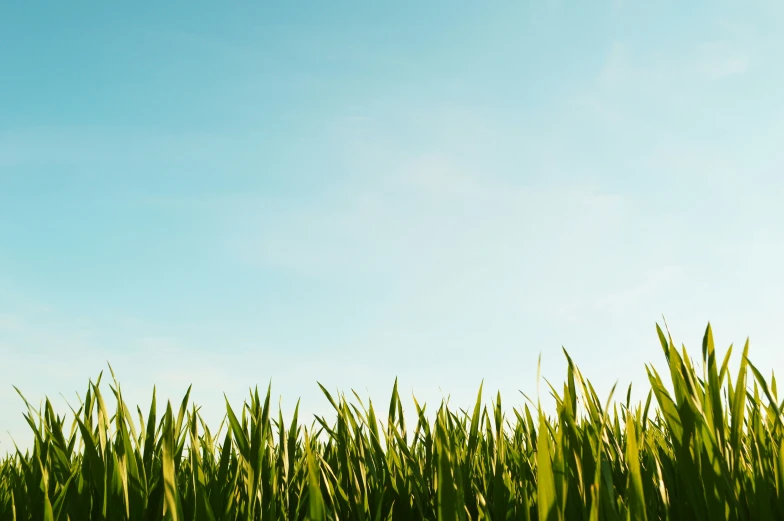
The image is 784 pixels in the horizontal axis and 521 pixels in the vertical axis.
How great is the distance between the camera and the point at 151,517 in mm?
1372

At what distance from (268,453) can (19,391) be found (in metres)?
0.62

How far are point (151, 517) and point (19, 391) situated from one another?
1.55 feet

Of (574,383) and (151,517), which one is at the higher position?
(574,383)

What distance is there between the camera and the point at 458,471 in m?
1.01

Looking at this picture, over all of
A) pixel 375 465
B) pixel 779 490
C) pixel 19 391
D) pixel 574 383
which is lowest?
pixel 779 490

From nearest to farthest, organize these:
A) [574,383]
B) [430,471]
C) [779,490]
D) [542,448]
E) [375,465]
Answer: [542,448], [779,490], [574,383], [430,471], [375,465]

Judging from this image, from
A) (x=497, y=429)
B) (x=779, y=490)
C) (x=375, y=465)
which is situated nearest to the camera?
(x=779, y=490)

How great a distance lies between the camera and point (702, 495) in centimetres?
109

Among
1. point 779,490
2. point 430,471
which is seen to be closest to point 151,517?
point 430,471

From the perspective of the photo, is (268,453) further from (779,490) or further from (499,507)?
(779,490)

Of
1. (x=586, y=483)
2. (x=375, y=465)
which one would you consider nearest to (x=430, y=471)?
(x=375, y=465)

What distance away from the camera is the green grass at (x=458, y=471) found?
39.2 inches

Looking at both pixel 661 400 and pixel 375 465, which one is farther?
pixel 375 465

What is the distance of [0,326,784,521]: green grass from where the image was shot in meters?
0.99
